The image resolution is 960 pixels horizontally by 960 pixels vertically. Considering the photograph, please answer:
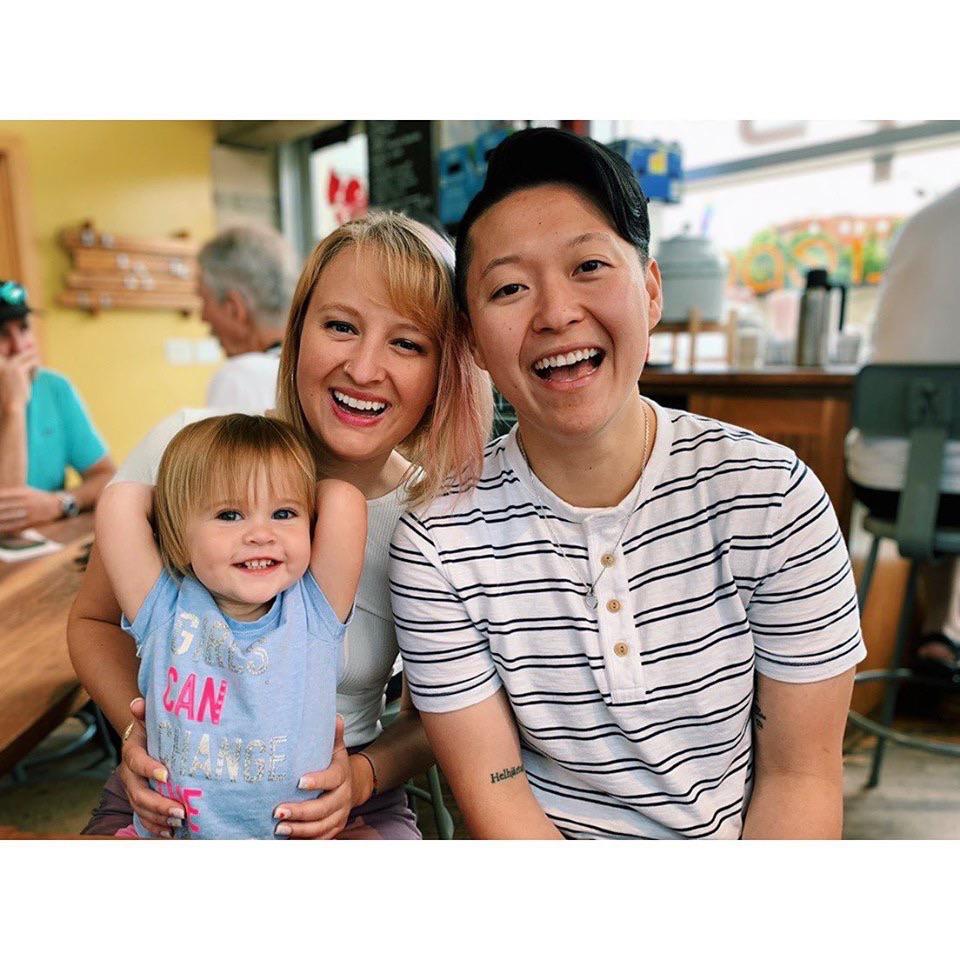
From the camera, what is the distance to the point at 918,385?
1688mm

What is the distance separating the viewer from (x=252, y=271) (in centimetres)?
230

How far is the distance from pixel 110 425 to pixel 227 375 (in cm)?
269

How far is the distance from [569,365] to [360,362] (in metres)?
0.27

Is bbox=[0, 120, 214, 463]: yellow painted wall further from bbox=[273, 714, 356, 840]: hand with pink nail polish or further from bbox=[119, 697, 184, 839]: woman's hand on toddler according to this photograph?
bbox=[273, 714, 356, 840]: hand with pink nail polish

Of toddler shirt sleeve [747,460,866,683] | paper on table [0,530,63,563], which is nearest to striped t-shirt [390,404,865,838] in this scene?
toddler shirt sleeve [747,460,866,683]

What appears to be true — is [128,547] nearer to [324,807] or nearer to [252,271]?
[324,807]

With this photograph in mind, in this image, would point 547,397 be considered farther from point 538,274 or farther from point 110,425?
point 110,425

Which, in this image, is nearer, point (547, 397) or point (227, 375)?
point (547, 397)

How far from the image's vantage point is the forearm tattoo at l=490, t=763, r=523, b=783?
937 millimetres

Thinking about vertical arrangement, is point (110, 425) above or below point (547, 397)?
below

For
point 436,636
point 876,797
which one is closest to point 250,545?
point 436,636

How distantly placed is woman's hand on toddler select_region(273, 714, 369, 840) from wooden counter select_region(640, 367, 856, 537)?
2.75 ft
